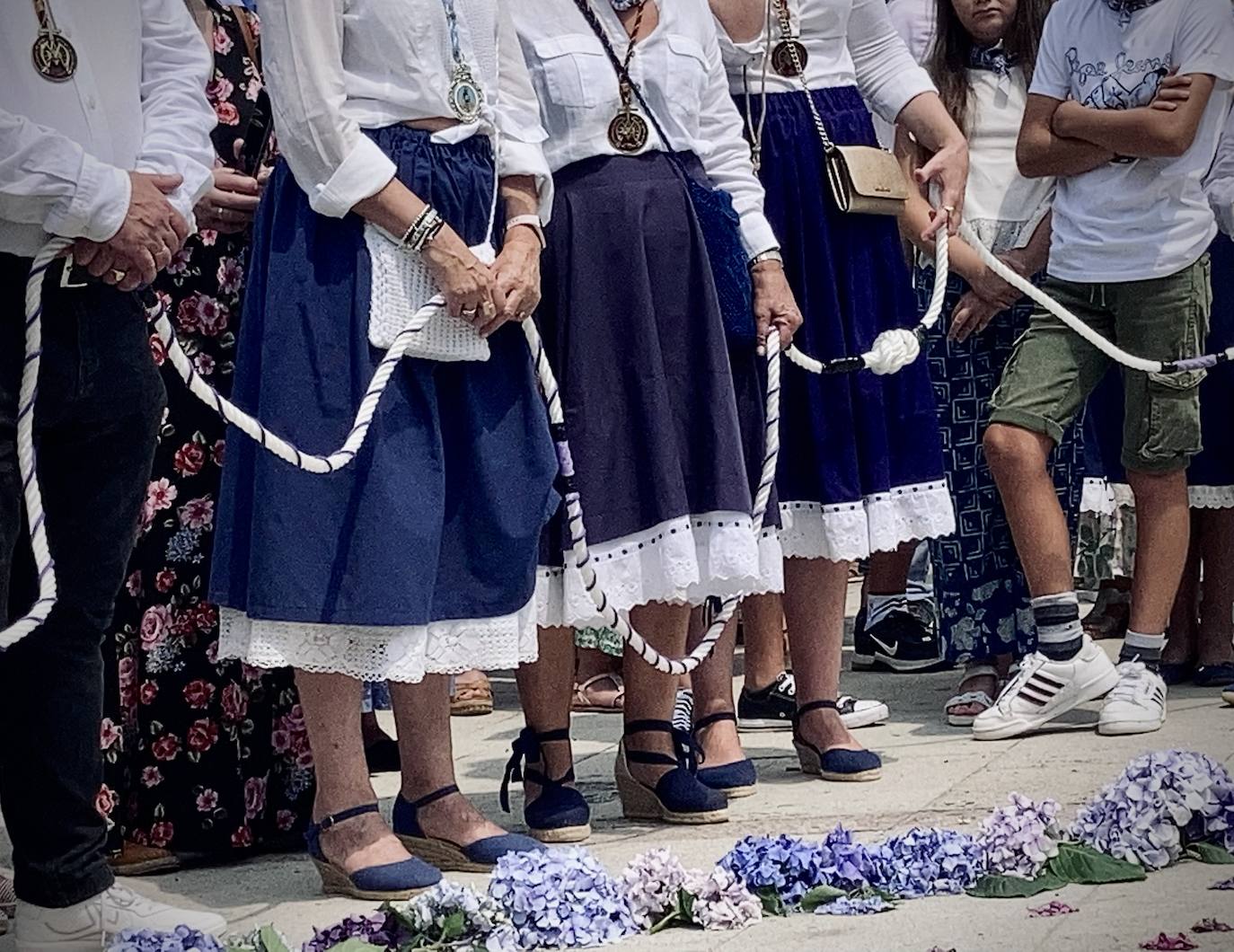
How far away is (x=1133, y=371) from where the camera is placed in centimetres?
545

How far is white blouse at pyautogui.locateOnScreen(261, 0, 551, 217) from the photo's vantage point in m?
3.69

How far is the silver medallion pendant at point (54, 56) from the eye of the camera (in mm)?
3268

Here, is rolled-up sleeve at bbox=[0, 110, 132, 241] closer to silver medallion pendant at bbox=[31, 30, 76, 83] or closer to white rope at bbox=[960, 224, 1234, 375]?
silver medallion pendant at bbox=[31, 30, 76, 83]

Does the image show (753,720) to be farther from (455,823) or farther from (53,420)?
(53,420)

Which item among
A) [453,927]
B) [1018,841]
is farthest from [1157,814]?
[453,927]

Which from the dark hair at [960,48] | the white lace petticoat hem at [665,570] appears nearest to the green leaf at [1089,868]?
the white lace petticoat hem at [665,570]

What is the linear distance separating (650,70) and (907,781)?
169cm

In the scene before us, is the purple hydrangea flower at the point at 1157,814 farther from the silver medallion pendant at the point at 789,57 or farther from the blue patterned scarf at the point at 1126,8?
the blue patterned scarf at the point at 1126,8

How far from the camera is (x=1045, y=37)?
5.50 m

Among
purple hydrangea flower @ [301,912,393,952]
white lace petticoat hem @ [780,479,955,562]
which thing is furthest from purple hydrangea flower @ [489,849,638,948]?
white lace petticoat hem @ [780,479,955,562]

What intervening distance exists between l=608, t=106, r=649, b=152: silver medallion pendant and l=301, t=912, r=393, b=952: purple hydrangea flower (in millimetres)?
1640

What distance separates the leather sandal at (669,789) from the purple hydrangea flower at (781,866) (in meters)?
0.64

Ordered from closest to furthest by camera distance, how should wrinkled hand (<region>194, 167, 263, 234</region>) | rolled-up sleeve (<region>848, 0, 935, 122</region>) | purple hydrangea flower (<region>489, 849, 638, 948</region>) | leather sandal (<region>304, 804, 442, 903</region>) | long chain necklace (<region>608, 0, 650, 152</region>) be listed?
1. purple hydrangea flower (<region>489, 849, 638, 948</region>)
2. leather sandal (<region>304, 804, 442, 903</region>)
3. wrinkled hand (<region>194, 167, 263, 234</region>)
4. long chain necklace (<region>608, 0, 650, 152</region>)
5. rolled-up sleeve (<region>848, 0, 935, 122</region>)

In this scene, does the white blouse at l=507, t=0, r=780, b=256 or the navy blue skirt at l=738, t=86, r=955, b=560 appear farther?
the navy blue skirt at l=738, t=86, r=955, b=560
